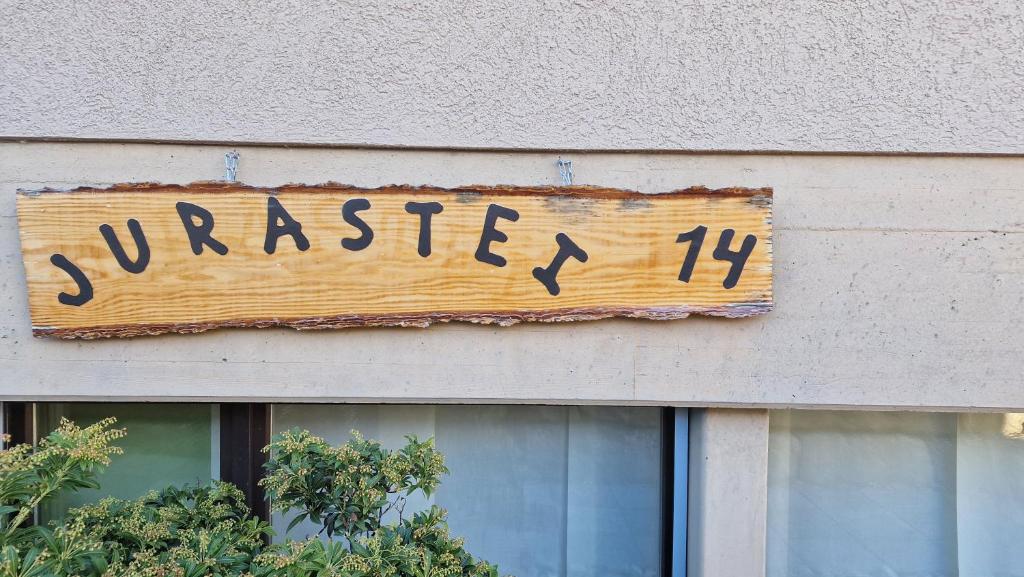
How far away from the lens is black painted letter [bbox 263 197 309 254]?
264 centimetres

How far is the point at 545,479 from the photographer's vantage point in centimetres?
315

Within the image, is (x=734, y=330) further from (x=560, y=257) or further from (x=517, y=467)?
(x=517, y=467)

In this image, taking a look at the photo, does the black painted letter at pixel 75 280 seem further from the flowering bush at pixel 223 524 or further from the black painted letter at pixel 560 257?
the black painted letter at pixel 560 257

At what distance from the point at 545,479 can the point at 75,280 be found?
2349 millimetres

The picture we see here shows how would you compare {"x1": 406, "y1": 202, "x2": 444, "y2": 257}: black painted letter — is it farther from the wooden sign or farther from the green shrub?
the green shrub

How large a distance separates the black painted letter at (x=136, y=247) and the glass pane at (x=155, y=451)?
0.77 metres

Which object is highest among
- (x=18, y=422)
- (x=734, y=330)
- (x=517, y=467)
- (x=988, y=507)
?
(x=734, y=330)

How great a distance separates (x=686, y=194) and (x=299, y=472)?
76.0 inches

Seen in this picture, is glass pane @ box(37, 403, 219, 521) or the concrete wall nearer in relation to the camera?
the concrete wall

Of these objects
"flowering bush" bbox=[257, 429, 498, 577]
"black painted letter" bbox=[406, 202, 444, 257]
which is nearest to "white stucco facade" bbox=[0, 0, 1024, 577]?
"black painted letter" bbox=[406, 202, 444, 257]

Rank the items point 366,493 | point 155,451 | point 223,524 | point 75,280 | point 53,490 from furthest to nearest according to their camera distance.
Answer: point 155,451, point 75,280, point 223,524, point 366,493, point 53,490

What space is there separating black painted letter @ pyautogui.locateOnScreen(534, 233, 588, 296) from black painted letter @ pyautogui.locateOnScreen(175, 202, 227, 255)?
1413 millimetres

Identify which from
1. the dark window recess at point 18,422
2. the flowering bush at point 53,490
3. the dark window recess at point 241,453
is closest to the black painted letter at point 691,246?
the dark window recess at point 241,453

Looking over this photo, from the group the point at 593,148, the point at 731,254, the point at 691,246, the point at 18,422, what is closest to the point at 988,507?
the point at 731,254
